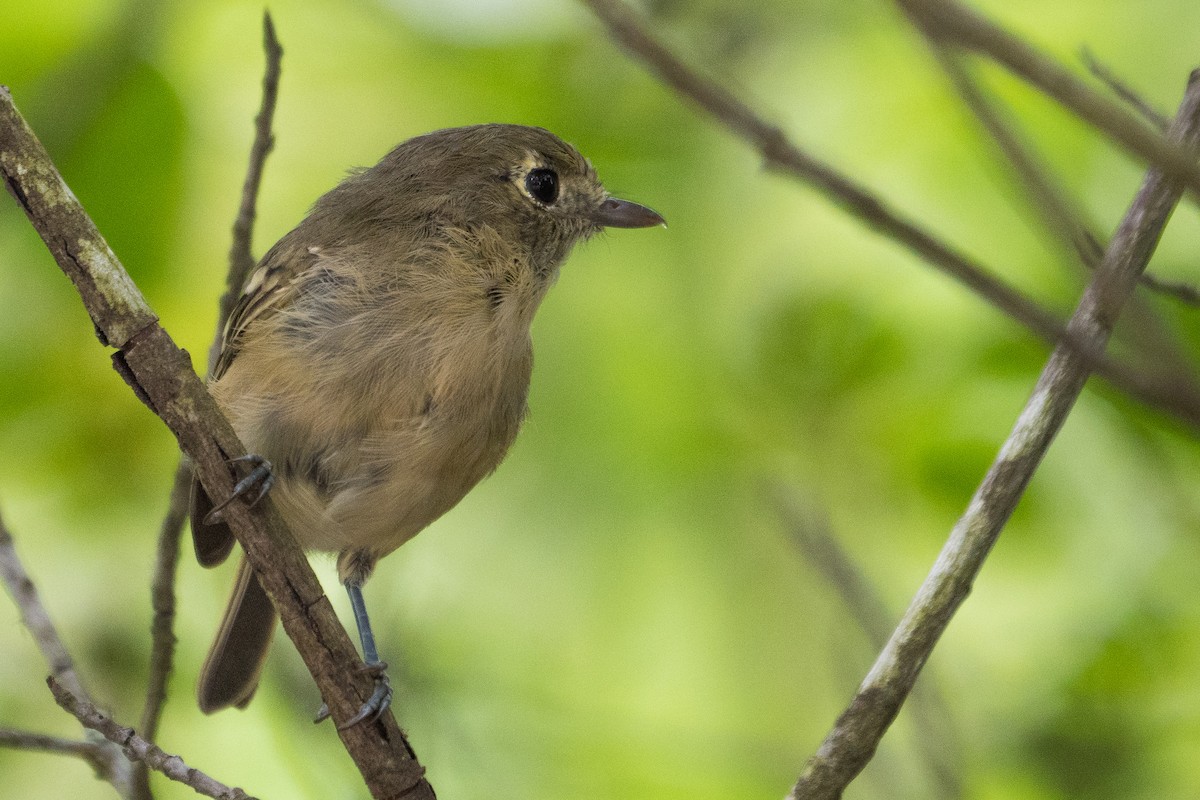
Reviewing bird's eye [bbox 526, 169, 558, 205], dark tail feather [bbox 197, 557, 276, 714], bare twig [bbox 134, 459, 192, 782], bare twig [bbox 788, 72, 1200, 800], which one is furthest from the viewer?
bird's eye [bbox 526, 169, 558, 205]

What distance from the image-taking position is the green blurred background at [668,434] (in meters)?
3.41

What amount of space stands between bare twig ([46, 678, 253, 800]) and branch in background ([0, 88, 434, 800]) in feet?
0.99

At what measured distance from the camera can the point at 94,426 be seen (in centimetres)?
390

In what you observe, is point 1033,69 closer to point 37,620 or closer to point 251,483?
point 251,483

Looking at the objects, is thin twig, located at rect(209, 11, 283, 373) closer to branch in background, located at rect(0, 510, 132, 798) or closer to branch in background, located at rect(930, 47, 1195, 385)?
branch in background, located at rect(0, 510, 132, 798)

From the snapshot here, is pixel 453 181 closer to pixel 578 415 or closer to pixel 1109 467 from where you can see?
pixel 578 415

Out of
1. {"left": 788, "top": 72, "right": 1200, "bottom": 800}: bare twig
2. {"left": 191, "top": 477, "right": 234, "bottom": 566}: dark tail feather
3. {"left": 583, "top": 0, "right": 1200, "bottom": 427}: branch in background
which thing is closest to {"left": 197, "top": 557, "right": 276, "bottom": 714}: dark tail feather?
{"left": 191, "top": 477, "right": 234, "bottom": 566}: dark tail feather

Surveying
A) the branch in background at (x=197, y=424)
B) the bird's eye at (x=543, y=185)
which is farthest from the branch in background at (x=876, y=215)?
the bird's eye at (x=543, y=185)

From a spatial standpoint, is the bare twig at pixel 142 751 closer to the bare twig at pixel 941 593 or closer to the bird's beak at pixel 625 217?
the bare twig at pixel 941 593

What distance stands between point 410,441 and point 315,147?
179cm

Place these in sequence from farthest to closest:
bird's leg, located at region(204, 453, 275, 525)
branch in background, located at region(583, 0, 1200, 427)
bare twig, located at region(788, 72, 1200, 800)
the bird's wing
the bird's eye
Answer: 1. the bird's eye
2. the bird's wing
3. bird's leg, located at region(204, 453, 275, 525)
4. bare twig, located at region(788, 72, 1200, 800)
5. branch in background, located at region(583, 0, 1200, 427)

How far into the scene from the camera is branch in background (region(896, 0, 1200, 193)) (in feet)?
3.45

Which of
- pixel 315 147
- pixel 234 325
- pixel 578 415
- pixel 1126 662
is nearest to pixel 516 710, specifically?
pixel 578 415

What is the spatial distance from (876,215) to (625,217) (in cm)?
292
